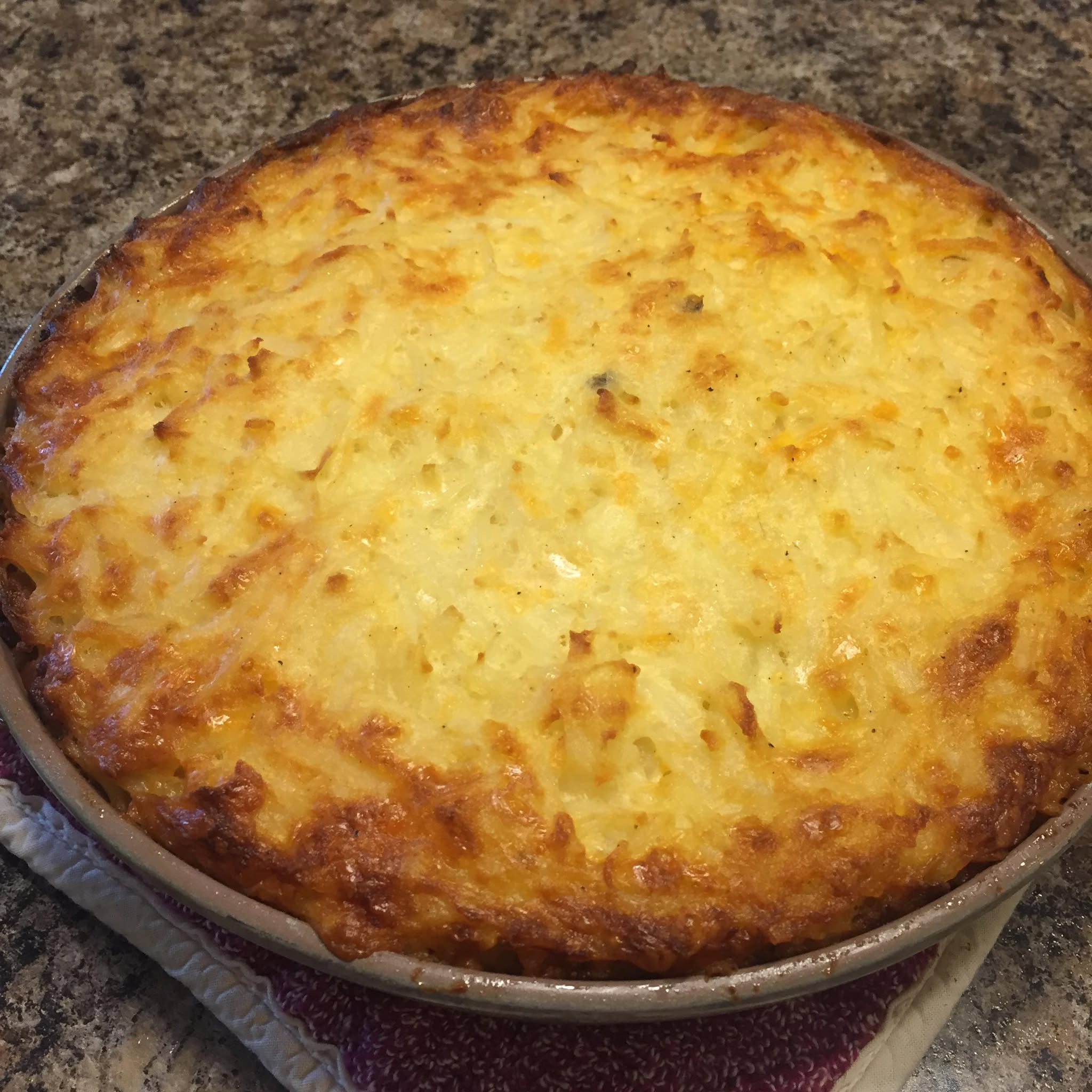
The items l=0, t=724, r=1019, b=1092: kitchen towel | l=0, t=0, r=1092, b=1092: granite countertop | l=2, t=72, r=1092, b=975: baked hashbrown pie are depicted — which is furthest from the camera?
l=0, t=0, r=1092, b=1092: granite countertop

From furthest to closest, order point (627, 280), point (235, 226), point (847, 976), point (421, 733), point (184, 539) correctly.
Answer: point (235, 226), point (627, 280), point (184, 539), point (421, 733), point (847, 976)

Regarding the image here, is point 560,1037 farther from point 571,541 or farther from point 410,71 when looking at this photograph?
point 410,71

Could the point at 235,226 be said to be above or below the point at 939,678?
above

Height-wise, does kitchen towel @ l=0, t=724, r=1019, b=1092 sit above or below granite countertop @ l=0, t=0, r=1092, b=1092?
below

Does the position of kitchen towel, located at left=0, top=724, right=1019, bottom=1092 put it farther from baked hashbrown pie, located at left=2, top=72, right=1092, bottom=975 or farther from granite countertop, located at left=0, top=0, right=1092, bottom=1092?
granite countertop, located at left=0, top=0, right=1092, bottom=1092

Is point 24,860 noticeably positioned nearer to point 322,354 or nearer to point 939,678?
point 322,354

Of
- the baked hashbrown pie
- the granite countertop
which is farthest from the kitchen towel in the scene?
the granite countertop

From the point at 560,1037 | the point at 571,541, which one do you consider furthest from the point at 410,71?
the point at 560,1037

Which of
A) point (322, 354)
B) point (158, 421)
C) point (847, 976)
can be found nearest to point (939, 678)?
point (847, 976)
